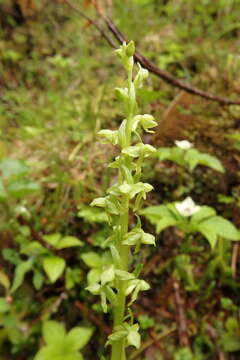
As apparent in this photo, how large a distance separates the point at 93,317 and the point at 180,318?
1.37 feet

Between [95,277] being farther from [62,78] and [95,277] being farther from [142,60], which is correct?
[62,78]

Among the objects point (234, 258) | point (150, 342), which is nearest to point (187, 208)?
point (234, 258)

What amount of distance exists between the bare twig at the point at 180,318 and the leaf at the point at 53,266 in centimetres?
59

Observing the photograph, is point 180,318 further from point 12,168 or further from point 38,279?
point 12,168

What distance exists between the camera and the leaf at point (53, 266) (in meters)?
1.54

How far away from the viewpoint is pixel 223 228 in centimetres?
153

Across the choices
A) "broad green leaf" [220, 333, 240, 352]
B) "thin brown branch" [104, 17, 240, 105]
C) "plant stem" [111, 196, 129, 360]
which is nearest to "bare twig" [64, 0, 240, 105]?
"thin brown branch" [104, 17, 240, 105]

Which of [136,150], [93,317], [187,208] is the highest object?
[136,150]

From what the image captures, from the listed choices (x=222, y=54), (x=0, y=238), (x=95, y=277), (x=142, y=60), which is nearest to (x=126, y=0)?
(x=222, y=54)

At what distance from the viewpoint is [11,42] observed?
12.7 ft

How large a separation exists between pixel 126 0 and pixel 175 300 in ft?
11.3

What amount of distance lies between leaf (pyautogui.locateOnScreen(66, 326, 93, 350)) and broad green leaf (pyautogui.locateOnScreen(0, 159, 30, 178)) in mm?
760

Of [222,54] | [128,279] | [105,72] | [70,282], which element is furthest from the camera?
[105,72]

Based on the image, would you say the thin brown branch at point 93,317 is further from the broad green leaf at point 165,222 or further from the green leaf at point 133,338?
the green leaf at point 133,338
